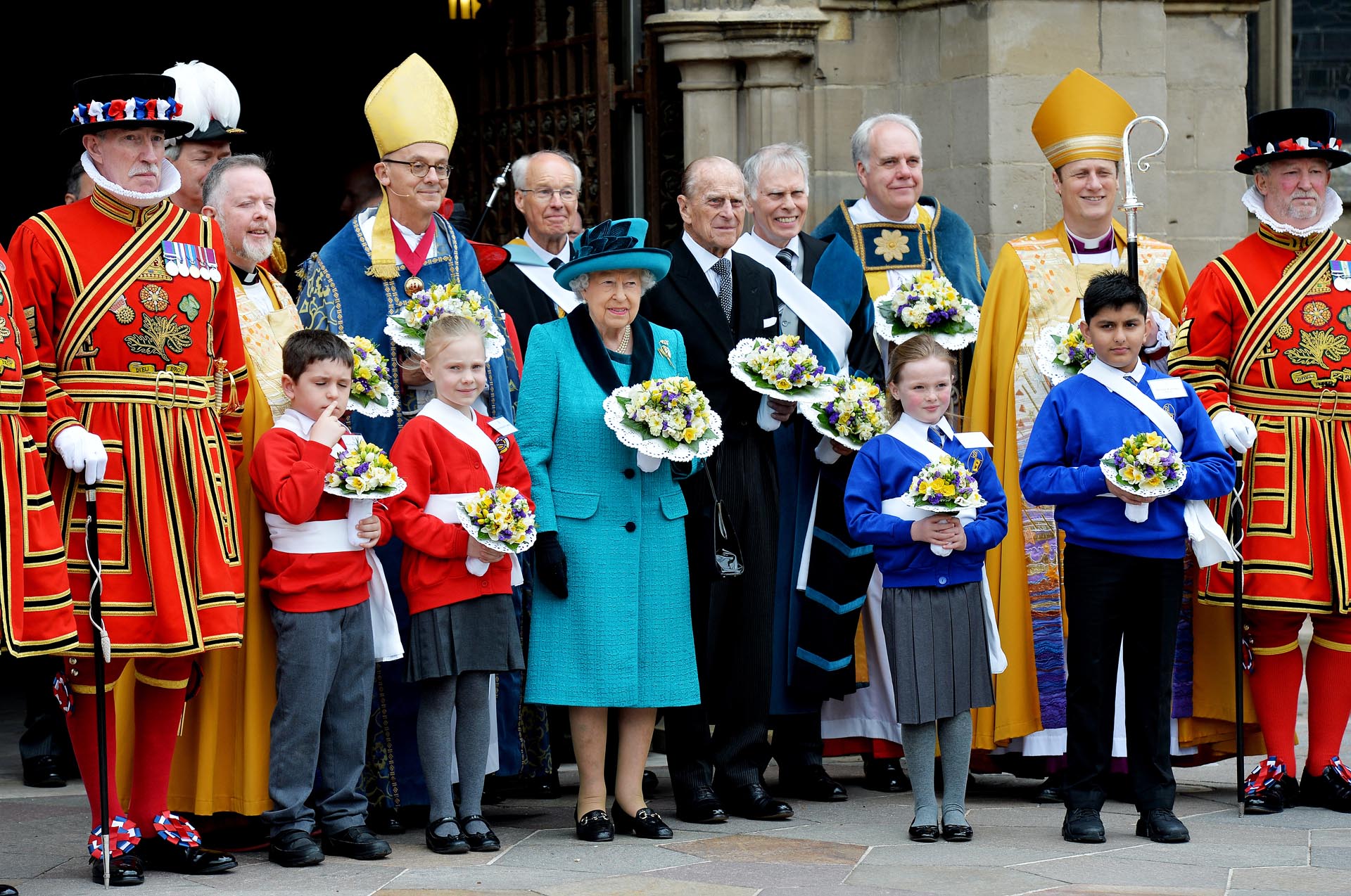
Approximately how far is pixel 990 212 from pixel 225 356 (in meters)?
3.79

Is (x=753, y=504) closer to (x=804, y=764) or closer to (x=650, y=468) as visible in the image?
(x=650, y=468)

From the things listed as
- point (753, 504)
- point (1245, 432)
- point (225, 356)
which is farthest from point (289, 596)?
point (1245, 432)

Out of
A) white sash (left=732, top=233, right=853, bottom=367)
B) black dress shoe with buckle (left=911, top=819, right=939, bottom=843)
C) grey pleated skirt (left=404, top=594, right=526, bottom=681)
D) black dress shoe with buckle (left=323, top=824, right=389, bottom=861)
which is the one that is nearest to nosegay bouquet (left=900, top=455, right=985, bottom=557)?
black dress shoe with buckle (left=911, top=819, right=939, bottom=843)

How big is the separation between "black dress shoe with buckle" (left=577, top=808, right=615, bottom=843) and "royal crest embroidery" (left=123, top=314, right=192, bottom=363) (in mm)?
1793

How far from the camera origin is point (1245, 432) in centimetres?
609

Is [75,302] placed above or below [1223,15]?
below

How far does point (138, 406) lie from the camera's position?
532cm

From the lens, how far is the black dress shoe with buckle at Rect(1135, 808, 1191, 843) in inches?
223

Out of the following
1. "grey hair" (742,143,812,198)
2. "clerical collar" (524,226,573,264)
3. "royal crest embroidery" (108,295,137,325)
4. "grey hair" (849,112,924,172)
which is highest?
"grey hair" (849,112,924,172)

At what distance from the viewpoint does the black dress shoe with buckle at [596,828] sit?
18.8ft

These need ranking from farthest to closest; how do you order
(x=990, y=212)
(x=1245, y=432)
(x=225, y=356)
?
(x=990, y=212) < (x=1245, y=432) < (x=225, y=356)

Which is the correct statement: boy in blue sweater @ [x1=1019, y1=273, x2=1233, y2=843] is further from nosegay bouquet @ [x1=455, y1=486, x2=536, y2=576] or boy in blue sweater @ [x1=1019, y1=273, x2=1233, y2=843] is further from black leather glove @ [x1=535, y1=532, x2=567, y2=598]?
nosegay bouquet @ [x1=455, y1=486, x2=536, y2=576]

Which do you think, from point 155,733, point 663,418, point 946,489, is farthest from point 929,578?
point 155,733

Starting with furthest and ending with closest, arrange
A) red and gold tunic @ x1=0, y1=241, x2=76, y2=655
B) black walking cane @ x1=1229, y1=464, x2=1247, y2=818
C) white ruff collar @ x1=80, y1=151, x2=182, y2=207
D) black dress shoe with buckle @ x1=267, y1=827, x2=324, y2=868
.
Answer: black walking cane @ x1=1229, y1=464, x2=1247, y2=818, black dress shoe with buckle @ x1=267, y1=827, x2=324, y2=868, white ruff collar @ x1=80, y1=151, x2=182, y2=207, red and gold tunic @ x1=0, y1=241, x2=76, y2=655
